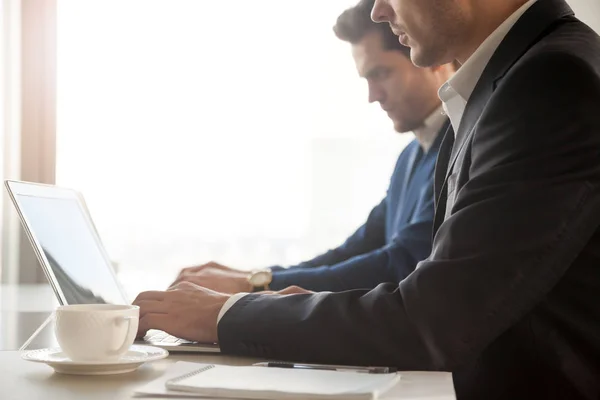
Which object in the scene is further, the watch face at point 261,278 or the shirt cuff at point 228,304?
the watch face at point 261,278

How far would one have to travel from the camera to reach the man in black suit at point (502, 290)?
848mm

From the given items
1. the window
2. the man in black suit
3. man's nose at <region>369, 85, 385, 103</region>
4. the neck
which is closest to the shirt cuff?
the man in black suit

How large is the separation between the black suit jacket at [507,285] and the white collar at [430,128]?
1.27 m

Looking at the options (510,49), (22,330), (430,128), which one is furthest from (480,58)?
(430,128)

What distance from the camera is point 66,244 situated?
1306mm

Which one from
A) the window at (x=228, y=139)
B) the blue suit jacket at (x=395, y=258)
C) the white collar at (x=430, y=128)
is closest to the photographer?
the blue suit jacket at (x=395, y=258)

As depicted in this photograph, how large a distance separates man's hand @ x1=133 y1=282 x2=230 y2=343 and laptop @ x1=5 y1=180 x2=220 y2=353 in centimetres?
1

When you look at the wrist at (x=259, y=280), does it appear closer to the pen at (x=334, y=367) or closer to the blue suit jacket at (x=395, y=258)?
the blue suit jacket at (x=395, y=258)

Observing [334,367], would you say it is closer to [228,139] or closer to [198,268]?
[198,268]

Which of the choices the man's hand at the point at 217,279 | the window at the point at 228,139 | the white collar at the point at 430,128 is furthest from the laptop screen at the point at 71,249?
the window at the point at 228,139

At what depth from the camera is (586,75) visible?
913 mm

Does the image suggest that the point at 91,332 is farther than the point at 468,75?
No

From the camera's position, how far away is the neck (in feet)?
4.04

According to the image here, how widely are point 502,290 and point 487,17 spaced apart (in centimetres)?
55
